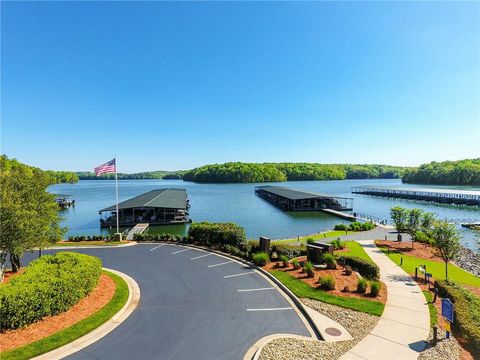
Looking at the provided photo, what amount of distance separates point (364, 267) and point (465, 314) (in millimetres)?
6934

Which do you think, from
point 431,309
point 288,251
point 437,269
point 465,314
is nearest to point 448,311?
point 465,314

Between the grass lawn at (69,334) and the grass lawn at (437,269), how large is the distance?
20.1 m

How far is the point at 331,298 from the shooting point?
1562 centimetres

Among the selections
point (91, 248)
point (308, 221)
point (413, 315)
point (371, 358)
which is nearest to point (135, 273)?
point (91, 248)

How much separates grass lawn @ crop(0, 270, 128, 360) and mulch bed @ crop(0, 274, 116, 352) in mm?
320

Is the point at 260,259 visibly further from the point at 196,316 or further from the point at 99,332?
the point at 99,332

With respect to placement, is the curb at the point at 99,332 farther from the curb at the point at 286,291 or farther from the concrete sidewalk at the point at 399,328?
the concrete sidewalk at the point at 399,328

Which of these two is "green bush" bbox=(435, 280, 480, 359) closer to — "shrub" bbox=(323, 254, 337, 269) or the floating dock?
"shrub" bbox=(323, 254, 337, 269)

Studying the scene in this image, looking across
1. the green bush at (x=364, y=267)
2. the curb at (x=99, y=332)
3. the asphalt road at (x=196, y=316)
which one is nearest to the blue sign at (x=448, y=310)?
the asphalt road at (x=196, y=316)

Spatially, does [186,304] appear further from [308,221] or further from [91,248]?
[308,221]

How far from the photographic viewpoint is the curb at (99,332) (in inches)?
419

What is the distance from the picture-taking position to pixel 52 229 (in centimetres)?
2089

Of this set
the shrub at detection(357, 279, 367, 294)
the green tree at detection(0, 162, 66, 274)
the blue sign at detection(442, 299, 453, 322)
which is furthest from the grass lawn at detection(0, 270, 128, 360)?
the blue sign at detection(442, 299, 453, 322)

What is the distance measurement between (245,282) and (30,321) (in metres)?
11.1
